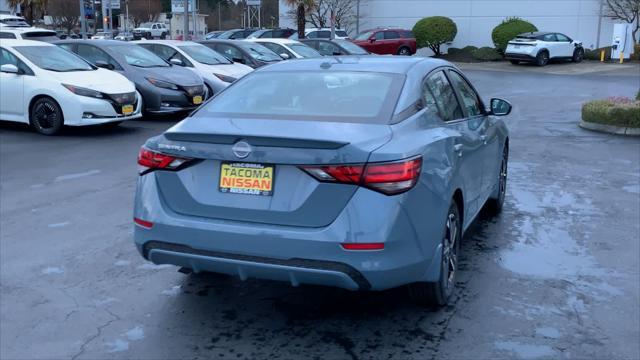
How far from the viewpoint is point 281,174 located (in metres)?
3.72

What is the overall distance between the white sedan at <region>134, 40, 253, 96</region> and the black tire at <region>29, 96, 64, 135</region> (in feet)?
13.4

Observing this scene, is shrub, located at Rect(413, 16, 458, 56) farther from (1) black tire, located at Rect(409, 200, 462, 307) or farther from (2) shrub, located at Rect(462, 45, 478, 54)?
(1) black tire, located at Rect(409, 200, 462, 307)

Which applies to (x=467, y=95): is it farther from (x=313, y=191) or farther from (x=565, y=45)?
(x=565, y=45)

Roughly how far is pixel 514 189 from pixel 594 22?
1331 inches

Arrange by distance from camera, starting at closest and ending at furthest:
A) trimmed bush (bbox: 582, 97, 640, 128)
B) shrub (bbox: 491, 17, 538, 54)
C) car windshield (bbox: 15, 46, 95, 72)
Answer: car windshield (bbox: 15, 46, 95, 72), trimmed bush (bbox: 582, 97, 640, 128), shrub (bbox: 491, 17, 538, 54)

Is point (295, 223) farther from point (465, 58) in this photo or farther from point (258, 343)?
point (465, 58)

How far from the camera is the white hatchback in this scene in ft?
111

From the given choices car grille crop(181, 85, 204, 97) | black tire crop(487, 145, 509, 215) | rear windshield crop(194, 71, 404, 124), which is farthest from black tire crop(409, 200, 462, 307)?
car grille crop(181, 85, 204, 97)

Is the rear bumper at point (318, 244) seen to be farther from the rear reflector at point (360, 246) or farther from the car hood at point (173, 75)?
the car hood at point (173, 75)

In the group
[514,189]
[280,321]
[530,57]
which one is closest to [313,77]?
[280,321]

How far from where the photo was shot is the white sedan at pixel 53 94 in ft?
37.0

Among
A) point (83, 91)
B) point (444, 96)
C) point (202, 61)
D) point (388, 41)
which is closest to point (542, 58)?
point (388, 41)

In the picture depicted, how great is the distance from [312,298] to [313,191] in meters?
1.22

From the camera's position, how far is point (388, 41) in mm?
36438
